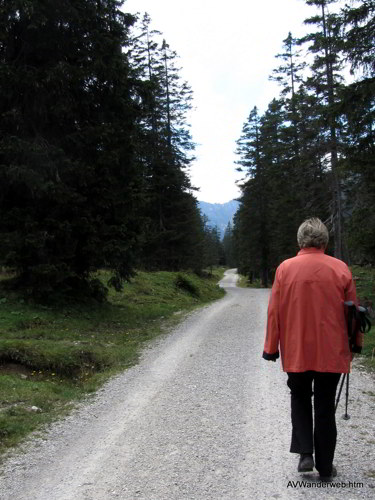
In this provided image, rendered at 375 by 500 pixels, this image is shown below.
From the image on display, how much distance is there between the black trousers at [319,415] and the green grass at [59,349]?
3.17m

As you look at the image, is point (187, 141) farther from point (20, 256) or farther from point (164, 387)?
point (164, 387)

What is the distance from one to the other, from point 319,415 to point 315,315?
32.1 inches

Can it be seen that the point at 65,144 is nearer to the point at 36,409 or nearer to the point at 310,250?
the point at 36,409

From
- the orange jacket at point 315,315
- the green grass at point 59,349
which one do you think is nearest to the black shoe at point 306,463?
the orange jacket at point 315,315

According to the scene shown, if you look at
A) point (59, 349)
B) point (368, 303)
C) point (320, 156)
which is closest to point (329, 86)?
point (320, 156)

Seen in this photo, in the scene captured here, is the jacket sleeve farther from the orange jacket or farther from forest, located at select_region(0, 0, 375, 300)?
forest, located at select_region(0, 0, 375, 300)

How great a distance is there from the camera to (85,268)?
13242 mm

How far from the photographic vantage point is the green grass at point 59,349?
5800 millimetres

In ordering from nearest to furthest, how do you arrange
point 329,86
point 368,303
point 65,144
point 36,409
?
point 36,409
point 368,303
point 65,144
point 329,86

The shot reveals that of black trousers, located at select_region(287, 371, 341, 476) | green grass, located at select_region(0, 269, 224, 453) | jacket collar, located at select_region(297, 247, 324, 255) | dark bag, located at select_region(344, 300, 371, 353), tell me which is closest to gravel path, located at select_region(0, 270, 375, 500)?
black trousers, located at select_region(287, 371, 341, 476)

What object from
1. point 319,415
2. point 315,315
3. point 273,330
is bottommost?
point 319,415

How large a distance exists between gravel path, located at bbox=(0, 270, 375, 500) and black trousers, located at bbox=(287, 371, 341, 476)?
24cm

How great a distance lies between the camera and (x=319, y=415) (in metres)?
3.40

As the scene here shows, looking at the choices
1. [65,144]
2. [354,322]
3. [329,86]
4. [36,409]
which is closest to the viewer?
[354,322]
